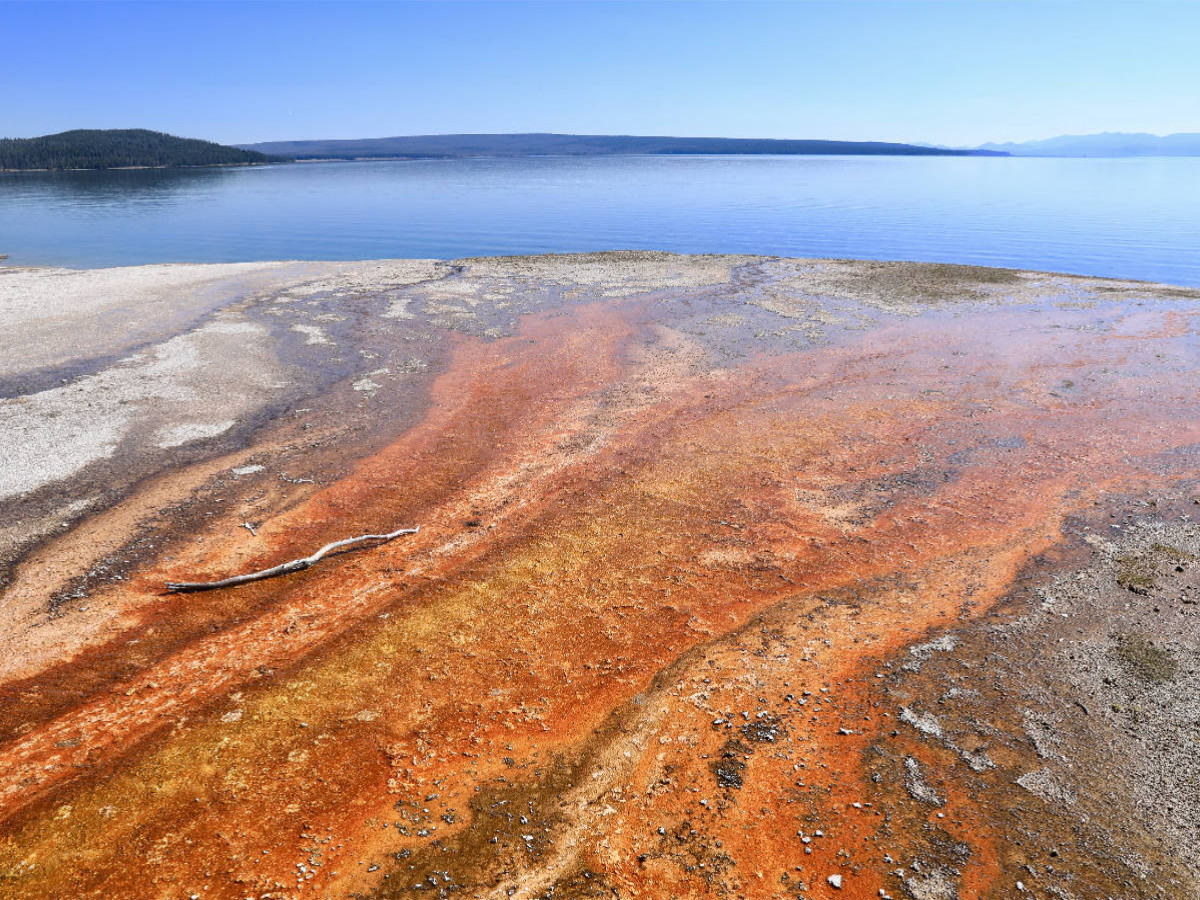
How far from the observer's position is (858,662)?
25.5ft

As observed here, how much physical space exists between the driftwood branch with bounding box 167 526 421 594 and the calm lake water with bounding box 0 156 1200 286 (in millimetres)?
32407

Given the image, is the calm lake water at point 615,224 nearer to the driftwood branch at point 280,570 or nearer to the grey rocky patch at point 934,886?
the driftwood branch at point 280,570

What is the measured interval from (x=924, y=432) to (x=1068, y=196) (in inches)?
3267

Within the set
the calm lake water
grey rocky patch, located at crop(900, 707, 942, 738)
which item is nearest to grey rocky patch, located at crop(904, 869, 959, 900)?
grey rocky patch, located at crop(900, 707, 942, 738)

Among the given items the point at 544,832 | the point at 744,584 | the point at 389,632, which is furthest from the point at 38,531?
the point at 744,584

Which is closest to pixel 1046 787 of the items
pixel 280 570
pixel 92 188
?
pixel 280 570

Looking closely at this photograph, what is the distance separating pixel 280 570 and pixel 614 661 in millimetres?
4772

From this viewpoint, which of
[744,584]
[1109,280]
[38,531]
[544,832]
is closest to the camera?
[544,832]

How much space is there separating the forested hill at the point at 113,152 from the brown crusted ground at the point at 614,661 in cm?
16321

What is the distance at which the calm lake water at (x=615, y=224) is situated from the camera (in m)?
40.4

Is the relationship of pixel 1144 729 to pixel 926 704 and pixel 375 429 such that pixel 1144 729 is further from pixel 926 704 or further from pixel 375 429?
pixel 375 429

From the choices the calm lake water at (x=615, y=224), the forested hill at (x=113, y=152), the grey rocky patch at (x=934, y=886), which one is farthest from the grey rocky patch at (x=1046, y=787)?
the forested hill at (x=113, y=152)

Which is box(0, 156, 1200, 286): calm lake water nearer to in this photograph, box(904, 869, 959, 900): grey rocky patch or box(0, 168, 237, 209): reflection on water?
box(0, 168, 237, 209): reflection on water

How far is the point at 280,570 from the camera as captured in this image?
371 inches
